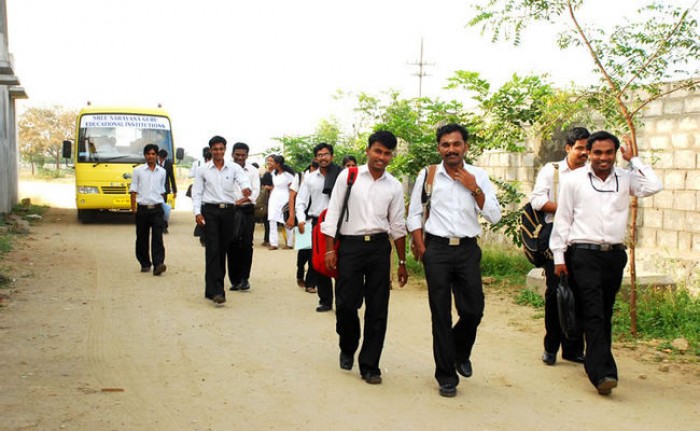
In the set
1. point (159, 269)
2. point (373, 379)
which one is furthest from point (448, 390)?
point (159, 269)

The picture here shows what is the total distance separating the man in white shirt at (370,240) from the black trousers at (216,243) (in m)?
3.39

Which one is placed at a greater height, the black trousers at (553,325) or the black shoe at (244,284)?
the black trousers at (553,325)

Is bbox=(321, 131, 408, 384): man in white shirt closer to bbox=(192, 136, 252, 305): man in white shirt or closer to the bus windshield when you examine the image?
bbox=(192, 136, 252, 305): man in white shirt

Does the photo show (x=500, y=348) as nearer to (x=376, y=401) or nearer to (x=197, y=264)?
(x=376, y=401)

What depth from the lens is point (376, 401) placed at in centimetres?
541

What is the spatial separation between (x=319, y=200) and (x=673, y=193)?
4.16 m

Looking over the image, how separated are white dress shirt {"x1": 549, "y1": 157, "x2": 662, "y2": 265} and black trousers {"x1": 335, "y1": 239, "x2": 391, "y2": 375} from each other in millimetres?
1242

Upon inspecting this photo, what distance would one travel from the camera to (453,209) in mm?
5621

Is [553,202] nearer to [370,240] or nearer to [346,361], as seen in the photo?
[370,240]

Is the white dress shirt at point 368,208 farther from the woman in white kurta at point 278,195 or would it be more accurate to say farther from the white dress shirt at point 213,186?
the woman in white kurta at point 278,195

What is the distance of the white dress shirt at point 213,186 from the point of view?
9.21 meters

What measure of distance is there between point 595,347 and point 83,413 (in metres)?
3.32

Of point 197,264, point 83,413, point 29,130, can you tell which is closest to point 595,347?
point 83,413

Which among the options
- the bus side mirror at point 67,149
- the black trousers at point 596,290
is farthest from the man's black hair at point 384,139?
the bus side mirror at point 67,149
